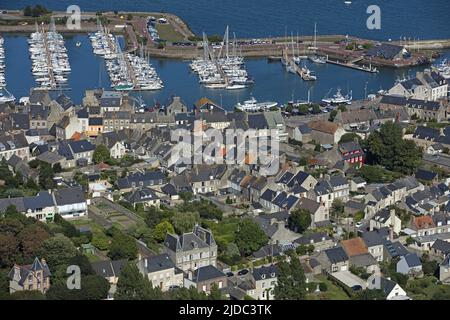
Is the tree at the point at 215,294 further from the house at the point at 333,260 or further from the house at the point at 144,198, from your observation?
the house at the point at 144,198

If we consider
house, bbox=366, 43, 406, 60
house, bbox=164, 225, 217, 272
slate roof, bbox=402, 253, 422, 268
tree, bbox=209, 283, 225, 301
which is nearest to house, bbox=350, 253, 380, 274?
slate roof, bbox=402, 253, 422, 268

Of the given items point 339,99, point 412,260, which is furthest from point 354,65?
point 412,260

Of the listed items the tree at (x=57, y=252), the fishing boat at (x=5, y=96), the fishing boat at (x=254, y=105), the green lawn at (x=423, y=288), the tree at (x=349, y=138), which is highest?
the tree at (x=57, y=252)

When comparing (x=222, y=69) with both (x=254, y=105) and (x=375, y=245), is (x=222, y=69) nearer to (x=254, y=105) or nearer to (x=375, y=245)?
(x=254, y=105)

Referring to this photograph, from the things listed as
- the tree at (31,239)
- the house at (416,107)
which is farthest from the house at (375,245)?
the house at (416,107)

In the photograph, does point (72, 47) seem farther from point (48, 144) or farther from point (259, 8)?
point (48, 144)

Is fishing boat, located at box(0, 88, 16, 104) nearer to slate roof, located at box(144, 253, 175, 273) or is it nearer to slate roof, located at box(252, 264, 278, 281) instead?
slate roof, located at box(144, 253, 175, 273)
